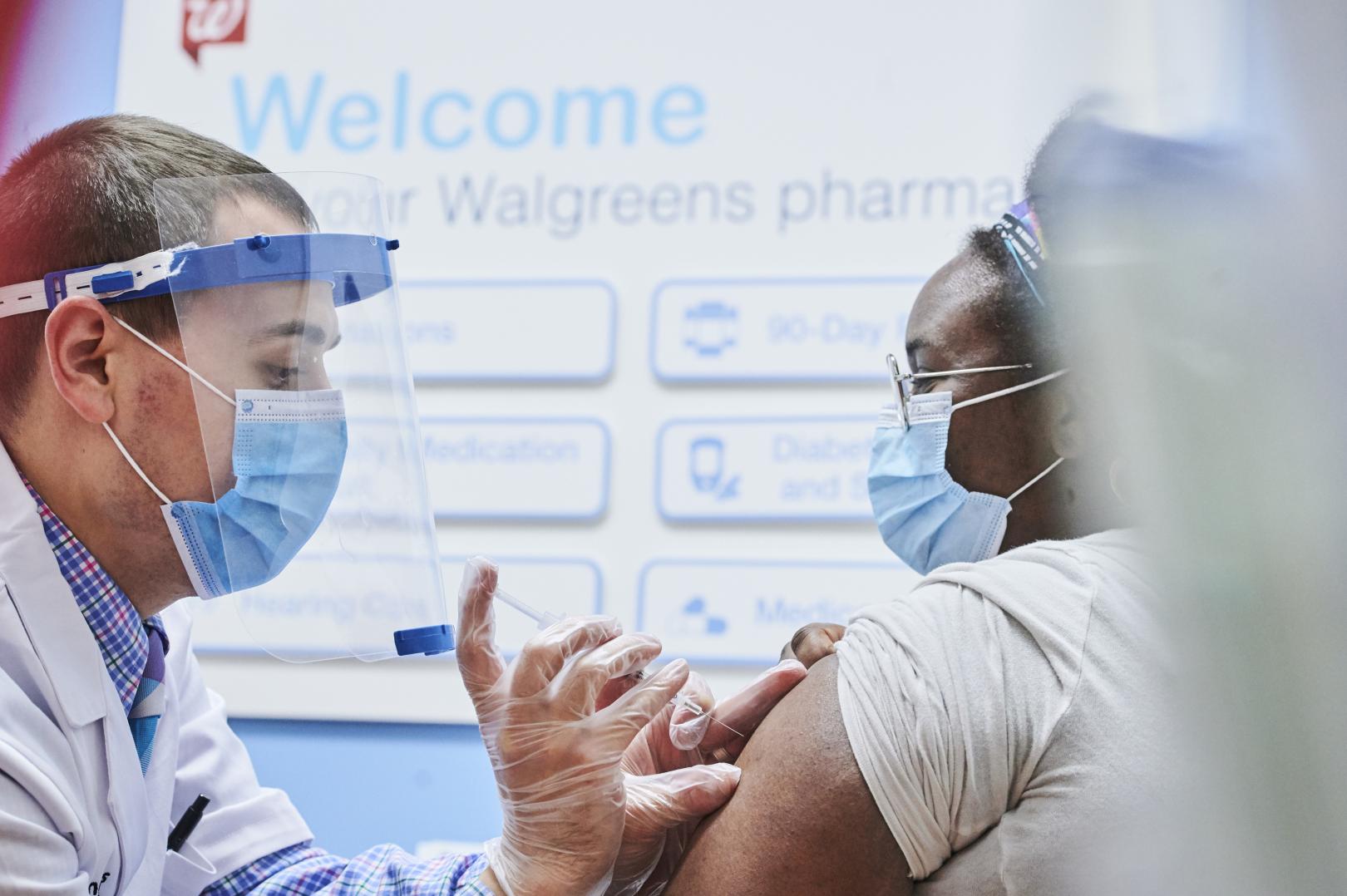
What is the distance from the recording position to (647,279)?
2217mm

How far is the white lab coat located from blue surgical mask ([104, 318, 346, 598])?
0.42 ft

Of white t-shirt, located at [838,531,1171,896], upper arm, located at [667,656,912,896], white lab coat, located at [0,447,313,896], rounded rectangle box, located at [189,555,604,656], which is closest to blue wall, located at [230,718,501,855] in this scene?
rounded rectangle box, located at [189,555,604,656]

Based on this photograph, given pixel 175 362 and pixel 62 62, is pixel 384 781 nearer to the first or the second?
pixel 175 362

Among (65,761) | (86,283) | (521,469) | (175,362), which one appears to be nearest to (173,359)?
(175,362)

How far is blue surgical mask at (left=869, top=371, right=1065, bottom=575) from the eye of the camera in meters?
1.37

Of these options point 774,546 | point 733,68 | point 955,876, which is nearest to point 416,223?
point 733,68

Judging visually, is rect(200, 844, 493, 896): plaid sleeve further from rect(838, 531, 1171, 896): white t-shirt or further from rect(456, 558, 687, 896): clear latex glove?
rect(838, 531, 1171, 896): white t-shirt

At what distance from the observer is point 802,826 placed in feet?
2.85

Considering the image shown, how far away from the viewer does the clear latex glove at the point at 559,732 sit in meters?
1.00

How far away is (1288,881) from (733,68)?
2.13 m

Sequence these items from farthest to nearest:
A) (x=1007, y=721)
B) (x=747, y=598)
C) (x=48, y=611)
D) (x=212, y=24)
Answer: (x=212, y=24), (x=747, y=598), (x=48, y=611), (x=1007, y=721)

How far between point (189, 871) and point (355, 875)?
0.78 ft

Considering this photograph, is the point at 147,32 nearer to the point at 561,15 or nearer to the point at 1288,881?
the point at 561,15

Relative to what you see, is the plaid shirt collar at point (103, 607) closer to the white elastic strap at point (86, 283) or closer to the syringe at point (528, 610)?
the white elastic strap at point (86, 283)
